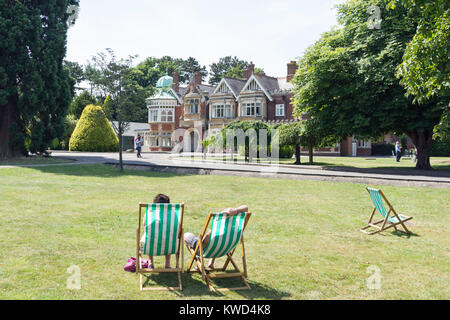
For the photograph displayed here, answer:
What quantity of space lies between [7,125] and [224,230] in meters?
27.2

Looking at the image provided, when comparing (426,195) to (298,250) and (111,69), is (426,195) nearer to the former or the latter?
(298,250)

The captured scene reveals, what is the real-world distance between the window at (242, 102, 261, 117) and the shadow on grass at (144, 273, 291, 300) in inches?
1900

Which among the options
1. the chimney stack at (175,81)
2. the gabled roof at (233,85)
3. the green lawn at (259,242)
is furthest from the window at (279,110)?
the green lawn at (259,242)

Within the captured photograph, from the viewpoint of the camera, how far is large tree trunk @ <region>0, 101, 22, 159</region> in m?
27.3

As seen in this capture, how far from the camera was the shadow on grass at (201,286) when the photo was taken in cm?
505

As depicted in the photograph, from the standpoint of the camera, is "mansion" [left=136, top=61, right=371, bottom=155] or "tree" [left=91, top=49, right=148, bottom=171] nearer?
"tree" [left=91, top=49, right=148, bottom=171]

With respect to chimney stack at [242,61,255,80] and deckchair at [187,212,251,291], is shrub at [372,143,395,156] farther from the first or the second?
deckchair at [187,212,251,291]

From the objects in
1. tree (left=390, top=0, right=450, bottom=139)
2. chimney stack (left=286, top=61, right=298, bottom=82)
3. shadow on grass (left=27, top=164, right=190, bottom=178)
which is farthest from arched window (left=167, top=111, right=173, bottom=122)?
tree (left=390, top=0, right=450, bottom=139)

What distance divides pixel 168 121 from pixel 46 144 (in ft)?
119

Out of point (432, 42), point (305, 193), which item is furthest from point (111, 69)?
point (432, 42)

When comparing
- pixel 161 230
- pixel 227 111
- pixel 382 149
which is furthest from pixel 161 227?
pixel 382 149

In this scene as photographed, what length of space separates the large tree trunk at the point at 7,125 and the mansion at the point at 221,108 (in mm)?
20115

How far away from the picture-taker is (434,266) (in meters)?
6.25

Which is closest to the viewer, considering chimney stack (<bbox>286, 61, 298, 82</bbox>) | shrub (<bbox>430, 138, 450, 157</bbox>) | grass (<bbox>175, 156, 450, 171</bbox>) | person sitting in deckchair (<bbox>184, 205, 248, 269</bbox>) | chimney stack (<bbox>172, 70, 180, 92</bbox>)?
person sitting in deckchair (<bbox>184, 205, 248, 269</bbox>)
